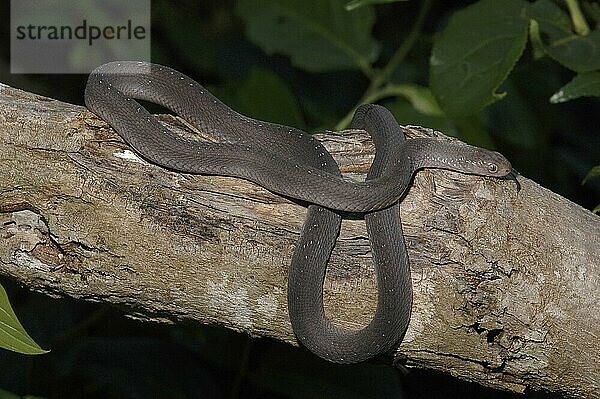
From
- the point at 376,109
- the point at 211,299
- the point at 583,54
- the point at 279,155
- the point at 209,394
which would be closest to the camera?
the point at 211,299

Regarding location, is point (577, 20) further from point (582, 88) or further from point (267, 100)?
point (267, 100)

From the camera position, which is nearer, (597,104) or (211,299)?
(211,299)

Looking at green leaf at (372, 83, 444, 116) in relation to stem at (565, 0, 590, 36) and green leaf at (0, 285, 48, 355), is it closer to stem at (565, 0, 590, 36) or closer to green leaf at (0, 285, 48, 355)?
stem at (565, 0, 590, 36)

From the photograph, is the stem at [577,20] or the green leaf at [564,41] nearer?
the green leaf at [564,41]

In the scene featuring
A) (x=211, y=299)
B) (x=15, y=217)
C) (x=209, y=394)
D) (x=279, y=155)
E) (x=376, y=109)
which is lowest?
(x=209, y=394)

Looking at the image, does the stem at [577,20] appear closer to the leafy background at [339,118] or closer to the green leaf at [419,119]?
the leafy background at [339,118]

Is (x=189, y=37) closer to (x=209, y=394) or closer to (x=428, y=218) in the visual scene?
(x=209, y=394)

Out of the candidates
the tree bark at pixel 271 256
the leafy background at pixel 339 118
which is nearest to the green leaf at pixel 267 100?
the leafy background at pixel 339 118

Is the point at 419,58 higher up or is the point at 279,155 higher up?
the point at 419,58

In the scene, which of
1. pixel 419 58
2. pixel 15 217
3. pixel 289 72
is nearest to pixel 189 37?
pixel 289 72
